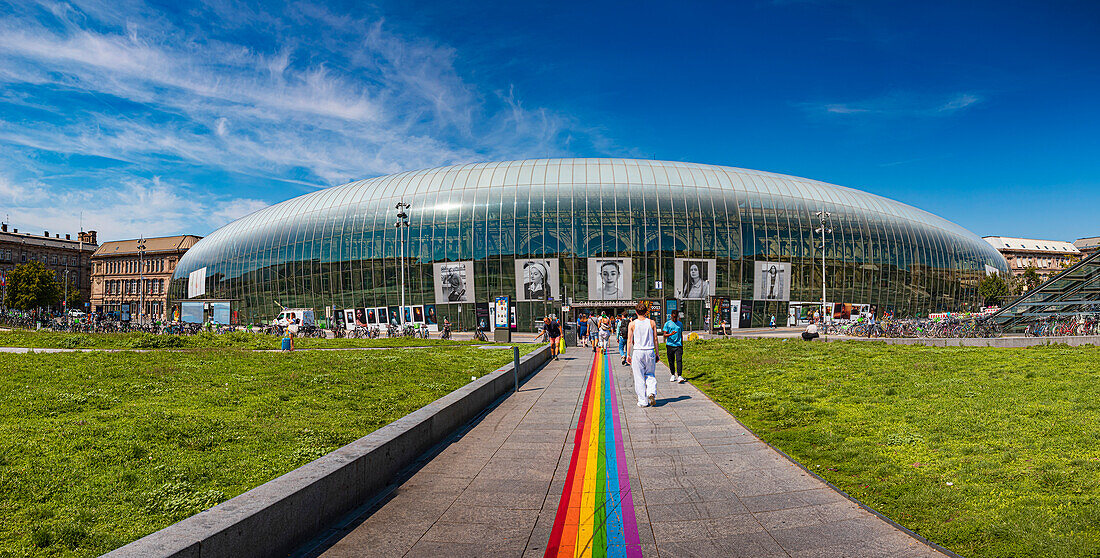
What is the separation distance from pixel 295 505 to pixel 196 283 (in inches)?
3446

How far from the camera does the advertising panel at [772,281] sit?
58.0m

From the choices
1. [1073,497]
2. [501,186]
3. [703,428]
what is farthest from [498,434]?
[501,186]

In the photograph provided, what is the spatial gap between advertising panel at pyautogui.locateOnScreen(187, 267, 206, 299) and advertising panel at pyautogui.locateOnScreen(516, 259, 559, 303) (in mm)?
48452

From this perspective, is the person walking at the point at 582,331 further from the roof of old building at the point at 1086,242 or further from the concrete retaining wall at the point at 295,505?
the roof of old building at the point at 1086,242

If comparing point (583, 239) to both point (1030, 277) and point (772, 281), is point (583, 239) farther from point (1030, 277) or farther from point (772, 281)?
point (1030, 277)

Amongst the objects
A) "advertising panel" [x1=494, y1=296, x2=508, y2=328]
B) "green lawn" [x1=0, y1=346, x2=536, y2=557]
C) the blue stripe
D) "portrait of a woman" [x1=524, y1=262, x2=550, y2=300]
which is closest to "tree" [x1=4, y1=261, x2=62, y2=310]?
"portrait of a woman" [x1=524, y1=262, x2=550, y2=300]

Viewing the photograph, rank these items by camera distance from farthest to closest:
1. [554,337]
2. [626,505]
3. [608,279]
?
[608,279] → [554,337] → [626,505]

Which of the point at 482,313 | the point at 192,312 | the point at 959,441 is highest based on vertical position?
the point at 482,313

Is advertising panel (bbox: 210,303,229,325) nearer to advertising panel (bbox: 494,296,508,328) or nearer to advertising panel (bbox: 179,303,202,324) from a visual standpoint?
advertising panel (bbox: 179,303,202,324)

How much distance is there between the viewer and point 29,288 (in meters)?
81.6

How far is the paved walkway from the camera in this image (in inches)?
176

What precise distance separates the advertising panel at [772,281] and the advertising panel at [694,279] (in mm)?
4920

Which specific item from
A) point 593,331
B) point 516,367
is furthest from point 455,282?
point 516,367

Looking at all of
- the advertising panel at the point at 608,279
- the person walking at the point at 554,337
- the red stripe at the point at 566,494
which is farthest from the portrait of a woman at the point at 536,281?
the red stripe at the point at 566,494
